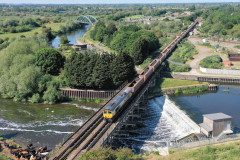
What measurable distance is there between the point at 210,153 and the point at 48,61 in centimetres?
5645

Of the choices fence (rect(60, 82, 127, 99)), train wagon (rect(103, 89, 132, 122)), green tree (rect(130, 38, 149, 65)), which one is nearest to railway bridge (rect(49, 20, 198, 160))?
train wagon (rect(103, 89, 132, 122))

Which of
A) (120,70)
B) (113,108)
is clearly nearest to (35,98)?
(120,70)

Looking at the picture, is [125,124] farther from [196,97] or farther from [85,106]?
[196,97]

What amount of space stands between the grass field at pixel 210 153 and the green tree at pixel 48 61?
50.7 metres

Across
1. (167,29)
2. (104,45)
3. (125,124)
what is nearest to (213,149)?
(125,124)

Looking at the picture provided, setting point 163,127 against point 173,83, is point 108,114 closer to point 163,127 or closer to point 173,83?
point 163,127

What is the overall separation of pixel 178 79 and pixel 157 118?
27483 mm

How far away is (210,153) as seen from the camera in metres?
41.1

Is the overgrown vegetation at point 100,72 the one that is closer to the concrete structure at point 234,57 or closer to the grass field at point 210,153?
the grass field at point 210,153

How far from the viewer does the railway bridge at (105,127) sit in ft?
153

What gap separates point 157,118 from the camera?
6750 centimetres

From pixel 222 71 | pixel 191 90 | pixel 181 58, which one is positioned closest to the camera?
pixel 191 90

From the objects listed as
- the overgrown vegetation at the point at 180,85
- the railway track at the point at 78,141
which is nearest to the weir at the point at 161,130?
the railway track at the point at 78,141

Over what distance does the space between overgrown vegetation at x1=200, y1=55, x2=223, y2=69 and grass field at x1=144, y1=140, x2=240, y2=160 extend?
2307 inches
